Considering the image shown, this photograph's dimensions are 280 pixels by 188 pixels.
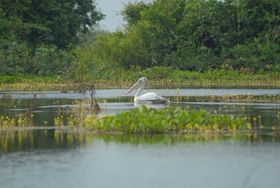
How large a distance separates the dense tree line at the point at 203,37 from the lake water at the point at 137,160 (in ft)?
84.5

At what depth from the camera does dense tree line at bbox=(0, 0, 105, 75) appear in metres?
42.2

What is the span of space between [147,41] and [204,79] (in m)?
7.20

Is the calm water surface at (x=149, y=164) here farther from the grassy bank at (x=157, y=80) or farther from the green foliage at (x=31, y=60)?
the green foliage at (x=31, y=60)

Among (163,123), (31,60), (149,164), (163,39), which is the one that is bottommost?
(149,164)

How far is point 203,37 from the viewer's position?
1847 inches

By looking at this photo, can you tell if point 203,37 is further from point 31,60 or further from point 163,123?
point 163,123

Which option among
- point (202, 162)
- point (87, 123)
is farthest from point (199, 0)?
point (202, 162)

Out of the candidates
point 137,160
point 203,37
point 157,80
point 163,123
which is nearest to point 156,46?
point 203,37

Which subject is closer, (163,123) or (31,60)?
(163,123)

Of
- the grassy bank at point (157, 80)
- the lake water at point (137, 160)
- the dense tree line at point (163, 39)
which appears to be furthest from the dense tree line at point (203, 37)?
the lake water at point (137, 160)

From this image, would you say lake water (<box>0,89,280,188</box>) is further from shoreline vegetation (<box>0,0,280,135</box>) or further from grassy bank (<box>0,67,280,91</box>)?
shoreline vegetation (<box>0,0,280,135</box>)

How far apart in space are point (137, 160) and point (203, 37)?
33.6 m

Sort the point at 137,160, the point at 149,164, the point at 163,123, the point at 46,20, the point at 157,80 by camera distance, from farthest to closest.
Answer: the point at 46,20, the point at 157,80, the point at 163,123, the point at 137,160, the point at 149,164

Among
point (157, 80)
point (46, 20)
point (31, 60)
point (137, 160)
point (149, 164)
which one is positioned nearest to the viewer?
point (149, 164)
